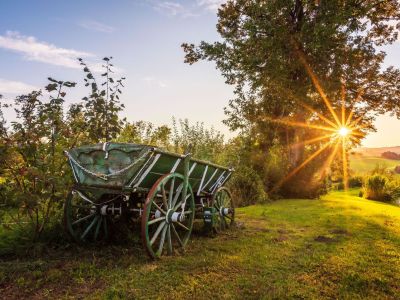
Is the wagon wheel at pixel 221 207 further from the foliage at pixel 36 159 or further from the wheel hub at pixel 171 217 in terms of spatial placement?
the foliage at pixel 36 159

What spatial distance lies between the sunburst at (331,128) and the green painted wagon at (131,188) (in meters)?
10.5

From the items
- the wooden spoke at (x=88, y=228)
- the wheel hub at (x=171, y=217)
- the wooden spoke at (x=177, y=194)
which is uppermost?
the wooden spoke at (x=177, y=194)

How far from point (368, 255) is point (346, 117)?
15.1 metres

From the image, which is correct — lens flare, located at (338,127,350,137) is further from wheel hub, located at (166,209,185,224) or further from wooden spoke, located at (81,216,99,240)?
wooden spoke, located at (81,216,99,240)

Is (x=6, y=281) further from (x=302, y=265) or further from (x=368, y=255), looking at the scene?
(x=368, y=255)

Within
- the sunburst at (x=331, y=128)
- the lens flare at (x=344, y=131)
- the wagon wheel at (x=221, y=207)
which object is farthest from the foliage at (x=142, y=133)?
the lens flare at (x=344, y=131)

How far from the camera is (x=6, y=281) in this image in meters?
3.71

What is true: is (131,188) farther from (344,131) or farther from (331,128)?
(344,131)

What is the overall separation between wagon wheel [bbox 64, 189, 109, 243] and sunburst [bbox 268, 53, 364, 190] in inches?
424

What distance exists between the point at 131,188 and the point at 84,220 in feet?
5.26

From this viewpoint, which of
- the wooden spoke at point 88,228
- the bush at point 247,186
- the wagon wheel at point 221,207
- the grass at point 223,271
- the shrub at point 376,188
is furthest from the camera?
the shrub at point 376,188

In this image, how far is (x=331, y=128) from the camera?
19.1 metres

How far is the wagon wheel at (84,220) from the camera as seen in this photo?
503 cm

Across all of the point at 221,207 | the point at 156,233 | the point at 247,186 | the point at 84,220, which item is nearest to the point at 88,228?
the point at 84,220
